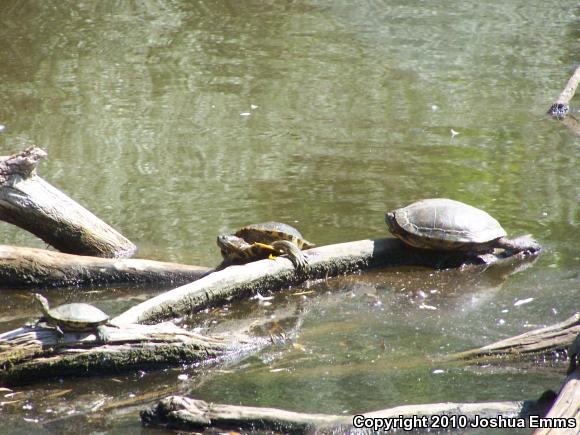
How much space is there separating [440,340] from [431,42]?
982 cm

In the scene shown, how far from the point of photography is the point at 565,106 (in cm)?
1076

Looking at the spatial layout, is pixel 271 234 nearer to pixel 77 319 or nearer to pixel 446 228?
pixel 446 228

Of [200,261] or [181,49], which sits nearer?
[200,261]

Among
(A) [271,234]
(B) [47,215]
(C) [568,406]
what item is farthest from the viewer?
(B) [47,215]

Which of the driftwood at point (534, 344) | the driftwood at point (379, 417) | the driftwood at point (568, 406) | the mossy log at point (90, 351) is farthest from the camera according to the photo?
the mossy log at point (90, 351)

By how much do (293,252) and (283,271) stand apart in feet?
0.53

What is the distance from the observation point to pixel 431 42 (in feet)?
46.9

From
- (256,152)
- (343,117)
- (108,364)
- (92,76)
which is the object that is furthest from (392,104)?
(108,364)

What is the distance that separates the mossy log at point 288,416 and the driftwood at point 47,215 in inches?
114

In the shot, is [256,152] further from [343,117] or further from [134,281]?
[134,281]

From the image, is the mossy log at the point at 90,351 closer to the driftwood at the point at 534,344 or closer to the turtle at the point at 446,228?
the driftwood at the point at 534,344

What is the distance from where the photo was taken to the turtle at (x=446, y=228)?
6.44m

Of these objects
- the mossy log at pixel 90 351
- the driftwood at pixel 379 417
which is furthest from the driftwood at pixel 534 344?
the mossy log at pixel 90 351

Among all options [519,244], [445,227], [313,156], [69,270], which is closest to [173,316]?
[69,270]
